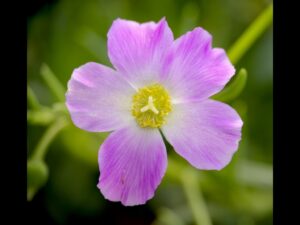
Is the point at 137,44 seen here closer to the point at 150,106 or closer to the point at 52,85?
the point at 150,106

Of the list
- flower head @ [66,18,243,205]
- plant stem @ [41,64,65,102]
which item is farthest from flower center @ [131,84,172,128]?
plant stem @ [41,64,65,102]

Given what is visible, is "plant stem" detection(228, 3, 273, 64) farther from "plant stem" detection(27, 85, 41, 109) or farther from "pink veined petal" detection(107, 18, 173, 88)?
"plant stem" detection(27, 85, 41, 109)

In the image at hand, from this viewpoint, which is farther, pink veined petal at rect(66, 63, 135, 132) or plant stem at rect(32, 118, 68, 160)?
plant stem at rect(32, 118, 68, 160)

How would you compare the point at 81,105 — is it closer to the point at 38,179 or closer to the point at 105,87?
the point at 105,87

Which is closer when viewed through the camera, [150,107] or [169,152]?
[150,107]

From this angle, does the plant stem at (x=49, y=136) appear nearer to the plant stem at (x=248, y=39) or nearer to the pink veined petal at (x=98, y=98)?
the pink veined petal at (x=98, y=98)

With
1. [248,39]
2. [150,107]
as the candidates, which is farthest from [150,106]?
[248,39]
